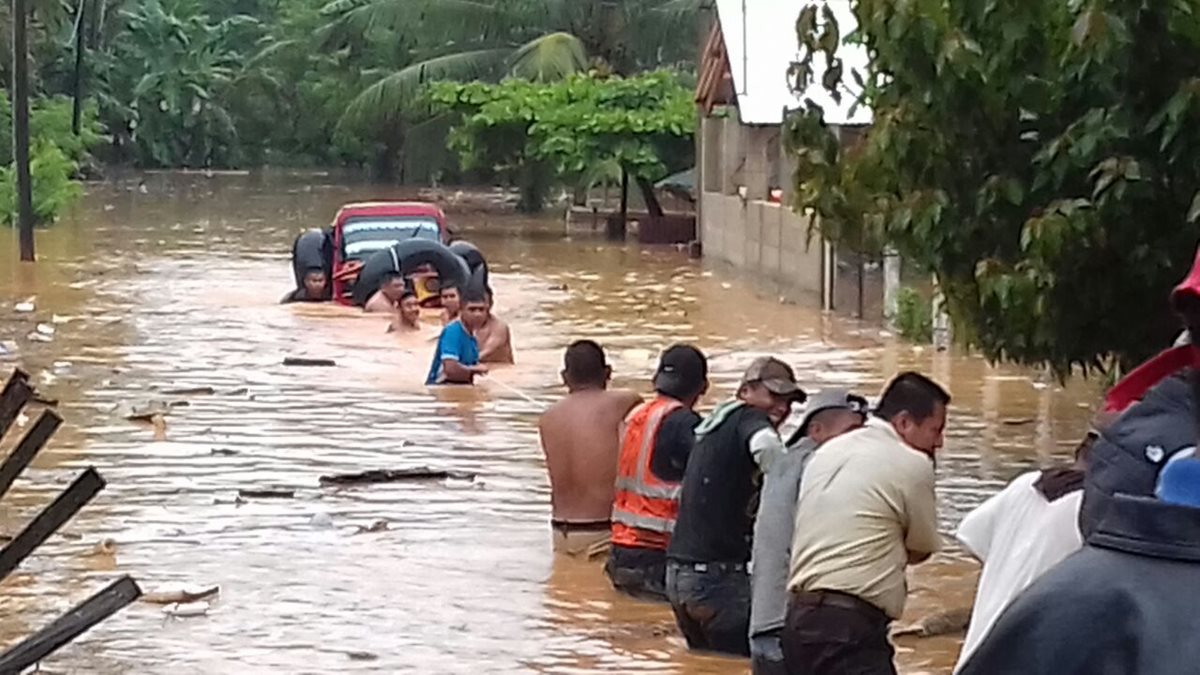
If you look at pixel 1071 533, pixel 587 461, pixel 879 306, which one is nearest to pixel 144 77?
pixel 879 306

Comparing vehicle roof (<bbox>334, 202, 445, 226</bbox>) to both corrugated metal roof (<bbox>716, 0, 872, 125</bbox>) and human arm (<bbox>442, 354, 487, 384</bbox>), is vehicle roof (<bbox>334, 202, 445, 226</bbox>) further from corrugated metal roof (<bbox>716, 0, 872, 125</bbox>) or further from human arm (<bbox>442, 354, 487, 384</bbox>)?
human arm (<bbox>442, 354, 487, 384</bbox>)

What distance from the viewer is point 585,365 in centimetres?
1083

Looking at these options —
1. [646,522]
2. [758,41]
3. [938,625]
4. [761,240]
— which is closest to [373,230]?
[761,240]

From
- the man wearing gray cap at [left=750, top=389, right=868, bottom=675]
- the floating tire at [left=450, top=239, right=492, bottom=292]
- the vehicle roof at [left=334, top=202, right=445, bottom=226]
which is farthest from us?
the vehicle roof at [left=334, top=202, right=445, bottom=226]

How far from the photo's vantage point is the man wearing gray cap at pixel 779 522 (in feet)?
24.0

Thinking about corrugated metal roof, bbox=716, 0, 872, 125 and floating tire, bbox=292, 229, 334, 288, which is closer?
floating tire, bbox=292, 229, 334, 288

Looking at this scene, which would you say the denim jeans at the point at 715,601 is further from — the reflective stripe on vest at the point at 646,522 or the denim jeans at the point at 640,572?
the denim jeans at the point at 640,572

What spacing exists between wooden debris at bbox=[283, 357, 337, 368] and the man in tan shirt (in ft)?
47.5

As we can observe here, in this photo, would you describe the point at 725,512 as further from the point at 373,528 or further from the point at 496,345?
the point at 496,345

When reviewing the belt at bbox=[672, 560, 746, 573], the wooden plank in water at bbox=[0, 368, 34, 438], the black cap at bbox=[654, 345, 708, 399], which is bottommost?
the belt at bbox=[672, 560, 746, 573]

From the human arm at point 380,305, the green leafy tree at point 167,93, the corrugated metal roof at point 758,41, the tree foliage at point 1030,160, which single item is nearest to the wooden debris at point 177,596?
the tree foliage at point 1030,160

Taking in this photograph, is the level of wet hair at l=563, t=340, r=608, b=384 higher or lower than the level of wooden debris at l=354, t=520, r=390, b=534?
higher

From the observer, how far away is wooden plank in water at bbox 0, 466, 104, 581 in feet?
23.0

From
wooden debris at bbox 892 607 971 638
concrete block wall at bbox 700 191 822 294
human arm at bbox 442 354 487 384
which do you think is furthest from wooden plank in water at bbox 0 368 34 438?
concrete block wall at bbox 700 191 822 294
